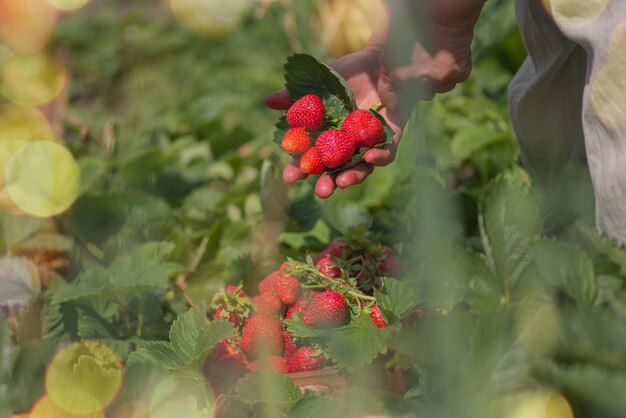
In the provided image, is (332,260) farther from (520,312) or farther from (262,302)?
(520,312)

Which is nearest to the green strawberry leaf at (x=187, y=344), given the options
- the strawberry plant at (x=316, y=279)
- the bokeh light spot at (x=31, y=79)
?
the strawberry plant at (x=316, y=279)

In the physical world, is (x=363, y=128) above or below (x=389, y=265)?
above

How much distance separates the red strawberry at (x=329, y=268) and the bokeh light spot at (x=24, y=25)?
336 cm

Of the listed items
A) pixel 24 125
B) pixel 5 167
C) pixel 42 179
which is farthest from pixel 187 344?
pixel 24 125

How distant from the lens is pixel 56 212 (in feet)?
6.22

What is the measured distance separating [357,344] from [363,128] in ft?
1.14

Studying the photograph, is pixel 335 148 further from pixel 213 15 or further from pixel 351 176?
pixel 213 15

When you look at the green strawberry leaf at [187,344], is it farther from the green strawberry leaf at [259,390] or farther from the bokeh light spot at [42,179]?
the bokeh light spot at [42,179]

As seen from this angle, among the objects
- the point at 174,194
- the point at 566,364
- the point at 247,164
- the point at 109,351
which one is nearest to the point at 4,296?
the point at 109,351

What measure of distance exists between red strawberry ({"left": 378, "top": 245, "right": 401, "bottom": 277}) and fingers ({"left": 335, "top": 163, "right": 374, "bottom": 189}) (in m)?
0.13

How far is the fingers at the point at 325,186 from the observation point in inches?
47.8

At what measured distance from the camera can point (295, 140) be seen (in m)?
1.26

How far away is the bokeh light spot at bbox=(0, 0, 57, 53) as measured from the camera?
4371mm

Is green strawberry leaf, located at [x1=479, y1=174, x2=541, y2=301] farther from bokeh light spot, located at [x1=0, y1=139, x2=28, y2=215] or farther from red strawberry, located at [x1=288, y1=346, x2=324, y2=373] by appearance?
bokeh light spot, located at [x1=0, y1=139, x2=28, y2=215]
